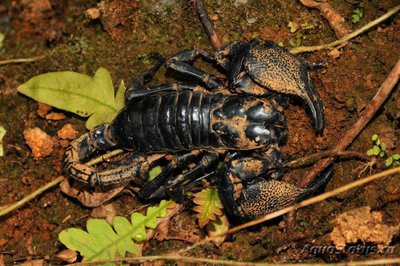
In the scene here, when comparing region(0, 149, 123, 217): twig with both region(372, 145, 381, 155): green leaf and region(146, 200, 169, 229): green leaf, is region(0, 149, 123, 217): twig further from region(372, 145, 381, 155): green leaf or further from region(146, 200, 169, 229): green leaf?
region(372, 145, 381, 155): green leaf

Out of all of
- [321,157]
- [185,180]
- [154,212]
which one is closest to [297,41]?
[321,157]

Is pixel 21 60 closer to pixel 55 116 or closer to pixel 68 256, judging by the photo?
pixel 55 116

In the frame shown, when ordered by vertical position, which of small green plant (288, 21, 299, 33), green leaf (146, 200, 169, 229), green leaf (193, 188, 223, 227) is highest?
small green plant (288, 21, 299, 33)

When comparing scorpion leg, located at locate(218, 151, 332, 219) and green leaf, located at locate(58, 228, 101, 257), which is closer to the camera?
scorpion leg, located at locate(218, 151, 332, 219)

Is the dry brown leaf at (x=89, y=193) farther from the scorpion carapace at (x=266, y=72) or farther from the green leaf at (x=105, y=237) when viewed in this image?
the scorpion carapace at (x=266, y=72)

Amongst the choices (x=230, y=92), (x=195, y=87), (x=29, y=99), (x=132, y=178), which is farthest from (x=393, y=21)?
(x=29, y=99)

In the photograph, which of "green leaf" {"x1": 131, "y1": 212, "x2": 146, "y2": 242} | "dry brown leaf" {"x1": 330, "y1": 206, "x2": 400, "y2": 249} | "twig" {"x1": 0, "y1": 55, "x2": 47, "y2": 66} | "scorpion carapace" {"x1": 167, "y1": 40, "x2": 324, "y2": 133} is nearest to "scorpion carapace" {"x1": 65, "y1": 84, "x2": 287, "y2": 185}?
"scorpion carapace" {"x1": 167, "y1": 40, "x2": 324, "y2": 133}
